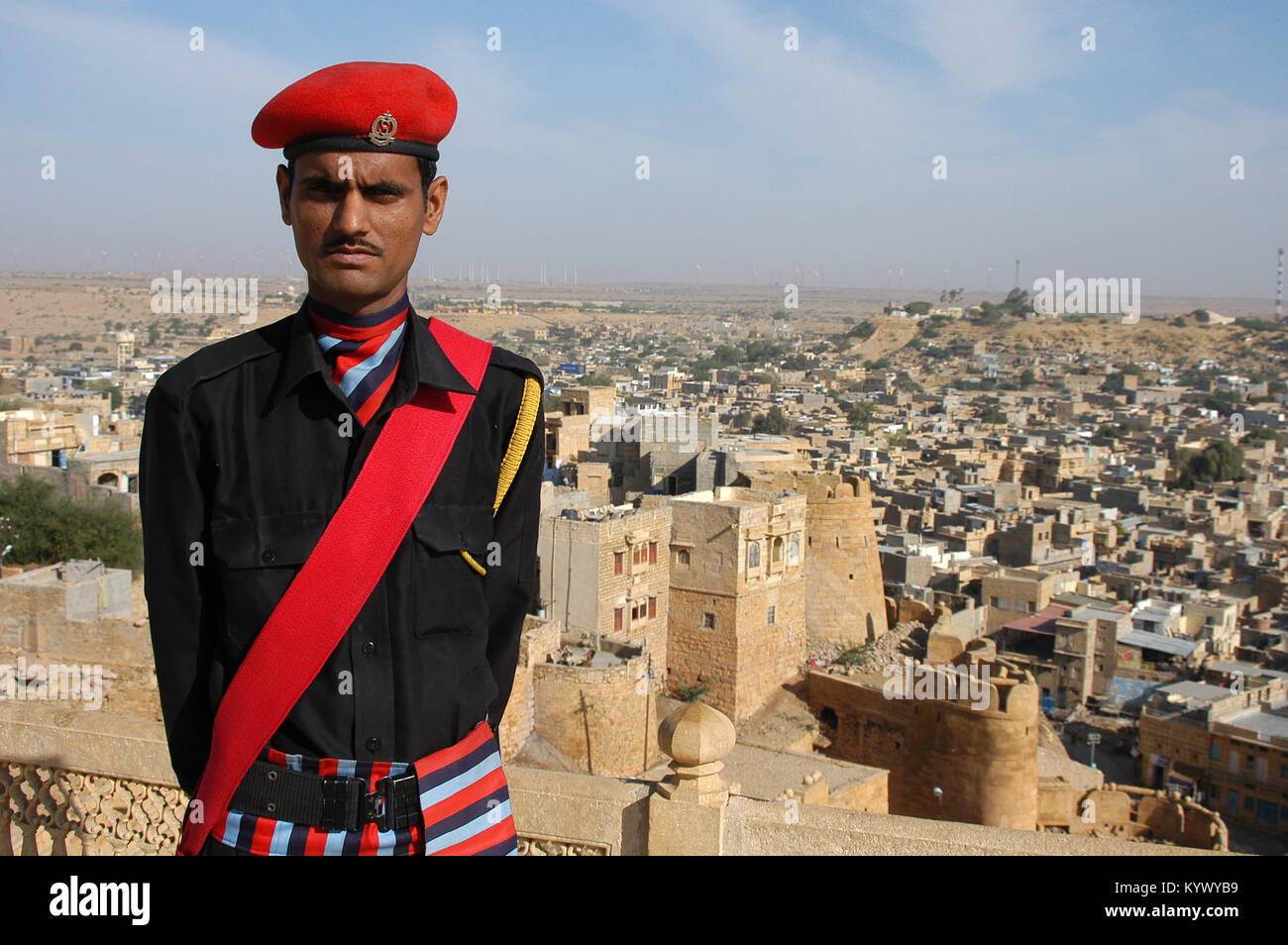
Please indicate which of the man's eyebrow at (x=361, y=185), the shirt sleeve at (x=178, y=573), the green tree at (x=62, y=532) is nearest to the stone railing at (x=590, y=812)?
the shirt sleeve at (x=178, y=573)

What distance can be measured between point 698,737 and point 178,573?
5.90 feet

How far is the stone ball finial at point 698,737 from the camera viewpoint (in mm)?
3371

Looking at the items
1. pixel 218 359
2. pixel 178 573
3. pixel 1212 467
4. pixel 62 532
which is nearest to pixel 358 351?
pixel 218 359

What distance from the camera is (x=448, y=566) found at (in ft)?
6.54

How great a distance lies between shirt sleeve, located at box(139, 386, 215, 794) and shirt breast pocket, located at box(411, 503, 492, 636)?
0.35m

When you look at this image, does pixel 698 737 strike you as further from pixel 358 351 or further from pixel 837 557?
pixel 837 557

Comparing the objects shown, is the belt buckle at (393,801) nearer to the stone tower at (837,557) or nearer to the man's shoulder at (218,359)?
the man's shoulder at (218,359)

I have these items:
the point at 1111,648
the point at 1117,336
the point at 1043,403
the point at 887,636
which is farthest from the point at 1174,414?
the point at 887,636

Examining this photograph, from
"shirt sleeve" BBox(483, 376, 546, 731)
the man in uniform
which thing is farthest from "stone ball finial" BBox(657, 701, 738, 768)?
the man in uniform

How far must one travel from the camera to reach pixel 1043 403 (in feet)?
244

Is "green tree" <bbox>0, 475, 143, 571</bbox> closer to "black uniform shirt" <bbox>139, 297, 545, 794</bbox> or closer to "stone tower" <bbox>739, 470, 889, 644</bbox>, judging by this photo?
"stone tower" <bbox>739, 470, 889, 644</bbox>

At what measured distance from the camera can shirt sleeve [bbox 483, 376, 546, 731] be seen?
83.2 inches

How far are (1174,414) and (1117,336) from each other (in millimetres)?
42604
